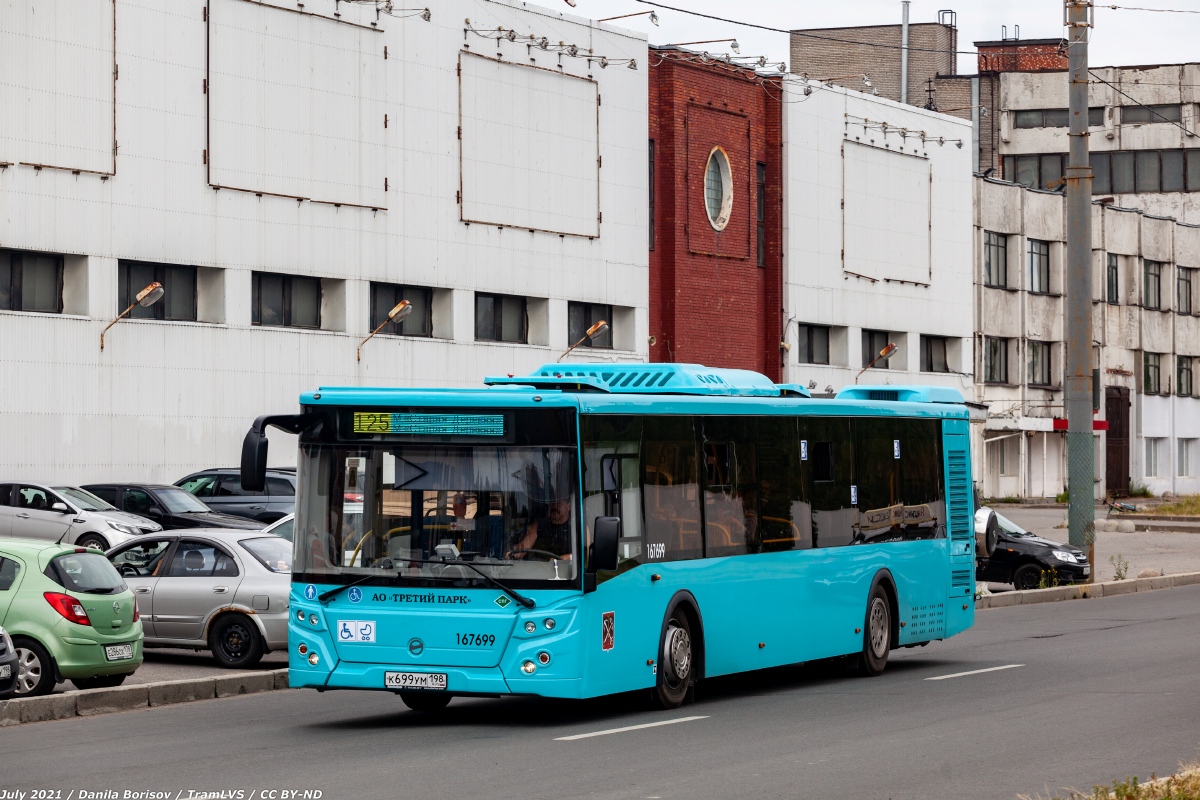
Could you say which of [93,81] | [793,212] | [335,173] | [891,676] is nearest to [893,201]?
[793,212]

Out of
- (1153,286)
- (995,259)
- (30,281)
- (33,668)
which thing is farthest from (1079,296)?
(1153,286)

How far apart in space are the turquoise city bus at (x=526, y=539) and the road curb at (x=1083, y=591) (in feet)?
42.8

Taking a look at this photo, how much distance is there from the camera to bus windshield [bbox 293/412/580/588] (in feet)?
43.1

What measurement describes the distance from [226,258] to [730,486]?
950 inches

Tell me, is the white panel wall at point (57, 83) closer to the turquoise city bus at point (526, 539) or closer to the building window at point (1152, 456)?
the turquoise city bus at point (526, 539)

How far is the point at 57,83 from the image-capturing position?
112 feet

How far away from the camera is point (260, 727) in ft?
44.9

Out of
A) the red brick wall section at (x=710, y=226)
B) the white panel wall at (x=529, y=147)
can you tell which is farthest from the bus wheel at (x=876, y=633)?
the red brick wall section at (x=710, y=226)

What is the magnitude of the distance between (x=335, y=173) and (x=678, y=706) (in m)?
27.0

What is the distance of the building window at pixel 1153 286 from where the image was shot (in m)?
79.7

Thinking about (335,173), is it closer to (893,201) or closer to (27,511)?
(27,511)

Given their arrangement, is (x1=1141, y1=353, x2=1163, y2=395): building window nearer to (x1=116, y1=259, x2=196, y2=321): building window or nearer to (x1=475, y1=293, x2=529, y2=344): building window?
(x1=475, y1=293, x2=529, y2=344): building window

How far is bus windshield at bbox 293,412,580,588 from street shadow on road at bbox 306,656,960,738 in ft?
4.11

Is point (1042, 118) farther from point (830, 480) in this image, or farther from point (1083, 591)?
point (830, 480)
